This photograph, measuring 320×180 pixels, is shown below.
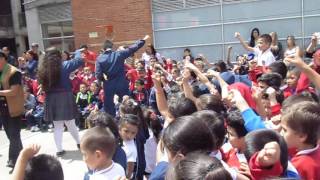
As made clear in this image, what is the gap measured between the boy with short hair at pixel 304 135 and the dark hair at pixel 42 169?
45.2 inches

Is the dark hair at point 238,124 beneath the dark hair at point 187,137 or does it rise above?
beneath

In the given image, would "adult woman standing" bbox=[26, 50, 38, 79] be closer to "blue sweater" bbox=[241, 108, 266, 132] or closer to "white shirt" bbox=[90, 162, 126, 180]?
"white shirt" bbox=[90, 162, 126, 180]

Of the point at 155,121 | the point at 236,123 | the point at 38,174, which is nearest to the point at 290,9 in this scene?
the point at 155,121

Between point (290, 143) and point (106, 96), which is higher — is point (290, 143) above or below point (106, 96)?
above

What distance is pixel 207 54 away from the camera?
12812 millimetres

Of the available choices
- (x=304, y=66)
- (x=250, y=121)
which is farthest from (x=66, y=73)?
→ (x=250, y=121)

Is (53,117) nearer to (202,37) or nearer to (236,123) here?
(236,123)

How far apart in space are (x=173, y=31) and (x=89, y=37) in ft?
9.82

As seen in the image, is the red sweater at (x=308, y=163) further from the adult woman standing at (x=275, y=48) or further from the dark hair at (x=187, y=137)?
the adult woman standing at (x=275, y=48)

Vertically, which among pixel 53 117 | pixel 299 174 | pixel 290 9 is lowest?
pixel 53 117

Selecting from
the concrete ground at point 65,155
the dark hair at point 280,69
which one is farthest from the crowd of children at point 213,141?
the concrete ground at point 65,155

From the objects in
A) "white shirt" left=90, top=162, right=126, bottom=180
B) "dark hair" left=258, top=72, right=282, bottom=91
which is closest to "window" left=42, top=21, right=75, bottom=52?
"dark hair" left=258, top=72, right=282, bottom=91

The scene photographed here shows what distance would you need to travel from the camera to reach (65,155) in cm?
617

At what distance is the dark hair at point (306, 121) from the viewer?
81.5 inches
